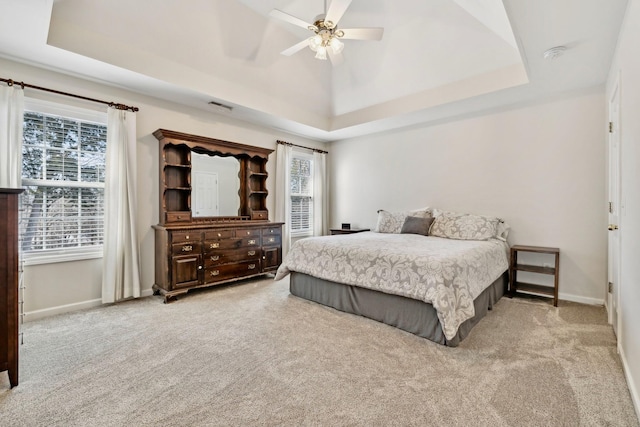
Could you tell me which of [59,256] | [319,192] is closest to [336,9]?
[319,192]

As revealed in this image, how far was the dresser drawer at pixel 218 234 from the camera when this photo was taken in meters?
3.88

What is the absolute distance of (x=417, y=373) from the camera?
2.00 metres

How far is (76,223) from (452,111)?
197 inches

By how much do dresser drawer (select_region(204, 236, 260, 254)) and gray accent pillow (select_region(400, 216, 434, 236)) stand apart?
7.32ft

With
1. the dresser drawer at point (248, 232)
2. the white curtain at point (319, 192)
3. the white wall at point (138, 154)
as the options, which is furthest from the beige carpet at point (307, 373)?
the white curtain at point (319, 192)

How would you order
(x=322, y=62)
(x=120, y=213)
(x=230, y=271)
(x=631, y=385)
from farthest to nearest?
1. (x=322, y=62)
2. (x=230, y=271)
3. (x=120, y=213)
4. (x=631, y=385)

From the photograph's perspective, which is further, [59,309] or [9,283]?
[59,309]

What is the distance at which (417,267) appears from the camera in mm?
2562

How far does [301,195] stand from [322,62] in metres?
2.35

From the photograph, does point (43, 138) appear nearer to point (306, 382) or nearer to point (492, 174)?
point (306, 382)

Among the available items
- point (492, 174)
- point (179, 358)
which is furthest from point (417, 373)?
point (492, 174)

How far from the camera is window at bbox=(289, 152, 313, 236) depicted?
5668 mm

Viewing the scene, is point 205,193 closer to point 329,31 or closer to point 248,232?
point 248,232

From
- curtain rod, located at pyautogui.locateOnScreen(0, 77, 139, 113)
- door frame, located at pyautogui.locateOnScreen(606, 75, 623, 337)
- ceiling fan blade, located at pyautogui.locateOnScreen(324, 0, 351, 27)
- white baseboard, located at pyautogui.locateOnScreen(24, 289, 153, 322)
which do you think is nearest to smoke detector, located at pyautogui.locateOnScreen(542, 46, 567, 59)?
door frame, located at pyautogui.locateOnScreen(606, 75, 623, 337)
